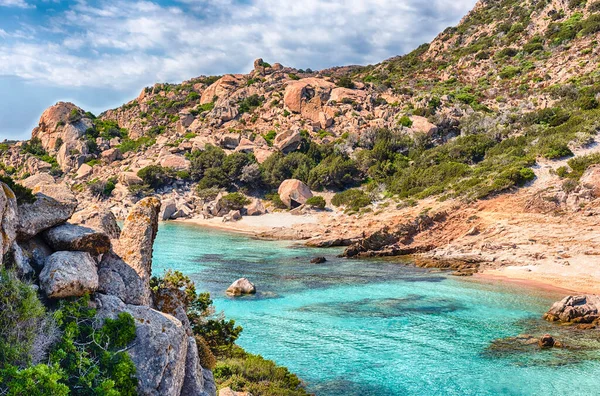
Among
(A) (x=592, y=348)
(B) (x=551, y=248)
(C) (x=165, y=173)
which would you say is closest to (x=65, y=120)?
(C) (x=165, y=173)

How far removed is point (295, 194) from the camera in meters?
52.0

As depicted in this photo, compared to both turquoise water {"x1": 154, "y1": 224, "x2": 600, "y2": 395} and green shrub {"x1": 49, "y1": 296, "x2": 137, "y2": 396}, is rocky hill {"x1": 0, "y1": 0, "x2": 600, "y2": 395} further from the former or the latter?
turquoise water {"x1": 154, "y1": 224, "x2": 600, "y2": 395}

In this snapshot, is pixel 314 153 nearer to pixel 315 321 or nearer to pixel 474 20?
pixel 315 321

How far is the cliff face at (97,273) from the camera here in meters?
6.32

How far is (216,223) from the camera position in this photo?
5116 centimetres

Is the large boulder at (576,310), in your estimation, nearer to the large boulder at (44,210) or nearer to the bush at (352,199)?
the large boulder at (44,210)

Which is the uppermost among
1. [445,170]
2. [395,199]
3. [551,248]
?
[445,170]

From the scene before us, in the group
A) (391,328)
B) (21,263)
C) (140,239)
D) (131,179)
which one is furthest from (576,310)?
(131,179)

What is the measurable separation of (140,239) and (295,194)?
42918 millimetres

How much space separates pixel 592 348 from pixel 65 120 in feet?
300

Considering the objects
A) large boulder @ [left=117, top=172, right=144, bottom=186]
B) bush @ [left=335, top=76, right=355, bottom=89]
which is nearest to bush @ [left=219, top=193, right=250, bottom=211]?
large boulder @ [left=117, top=172, right=144, bottom=186]

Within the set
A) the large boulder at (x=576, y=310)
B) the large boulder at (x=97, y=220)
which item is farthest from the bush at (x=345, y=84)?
the large boulder at (x=97, y=220)

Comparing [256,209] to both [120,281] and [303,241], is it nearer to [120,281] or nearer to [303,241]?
[303,241]

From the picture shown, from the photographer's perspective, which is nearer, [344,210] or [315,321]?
[315,321]
